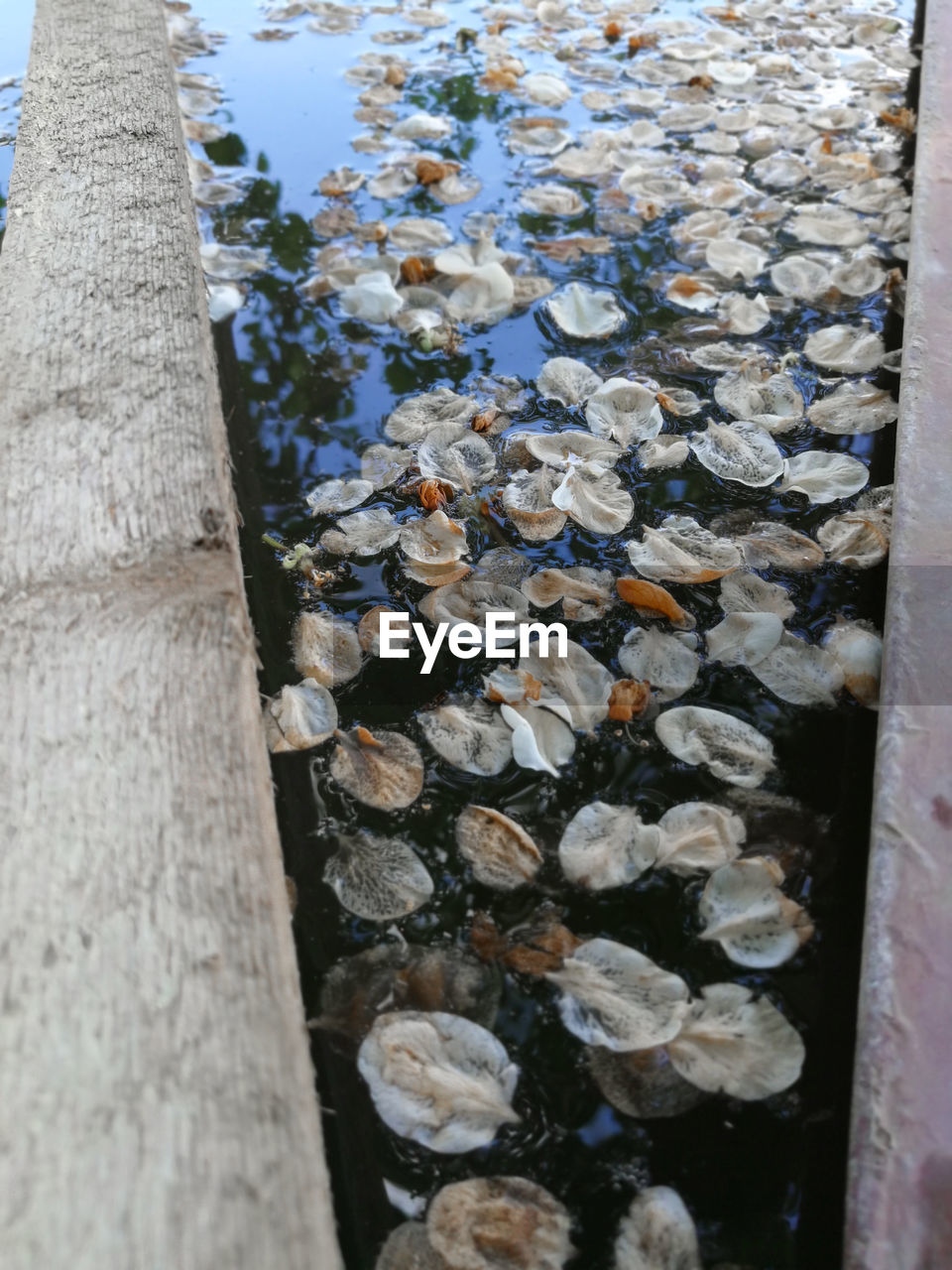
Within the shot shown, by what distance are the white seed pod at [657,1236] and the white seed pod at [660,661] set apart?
1.85 feet

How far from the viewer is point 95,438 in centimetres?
118

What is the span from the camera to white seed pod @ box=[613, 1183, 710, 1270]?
0.81 meters

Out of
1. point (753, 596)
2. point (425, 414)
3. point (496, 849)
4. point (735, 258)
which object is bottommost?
point (496, 849)

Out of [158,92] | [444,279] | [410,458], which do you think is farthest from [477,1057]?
[158,92]

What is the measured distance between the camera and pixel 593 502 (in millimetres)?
1441

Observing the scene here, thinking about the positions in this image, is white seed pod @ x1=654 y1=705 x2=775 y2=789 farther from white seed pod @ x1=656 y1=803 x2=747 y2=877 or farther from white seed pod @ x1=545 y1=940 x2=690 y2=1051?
white seed pod @ x1=545 y1=940 x2=690 y2=1051

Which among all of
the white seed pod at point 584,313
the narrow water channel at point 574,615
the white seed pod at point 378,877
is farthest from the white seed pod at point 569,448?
the white seed pod at point 378,877

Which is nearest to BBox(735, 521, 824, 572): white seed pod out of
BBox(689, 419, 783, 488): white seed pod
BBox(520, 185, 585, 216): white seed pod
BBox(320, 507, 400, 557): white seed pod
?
BBox(689, 419, 783, 488): white seed pod

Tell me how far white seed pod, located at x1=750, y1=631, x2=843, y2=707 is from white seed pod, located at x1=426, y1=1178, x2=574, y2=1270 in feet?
2.15

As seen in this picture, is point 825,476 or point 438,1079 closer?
point 438,1079

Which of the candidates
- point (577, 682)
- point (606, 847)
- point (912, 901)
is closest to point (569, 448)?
point (577, 682)

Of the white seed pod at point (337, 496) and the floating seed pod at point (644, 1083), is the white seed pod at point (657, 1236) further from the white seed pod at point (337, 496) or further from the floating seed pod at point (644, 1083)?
the white seed pod at point (337, 496)

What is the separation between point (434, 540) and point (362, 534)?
114mm

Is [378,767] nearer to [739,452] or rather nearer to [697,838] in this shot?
[697,838]
